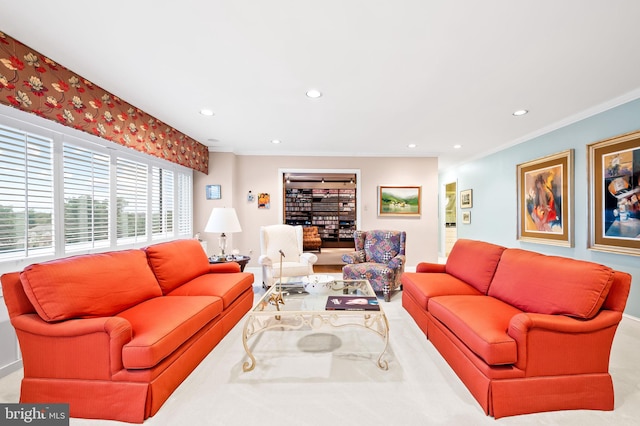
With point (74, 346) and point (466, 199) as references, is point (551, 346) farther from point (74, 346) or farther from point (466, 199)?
point (466, 199)

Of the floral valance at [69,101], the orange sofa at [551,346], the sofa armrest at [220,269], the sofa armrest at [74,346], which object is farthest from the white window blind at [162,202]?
the orange sofa at [551,346]

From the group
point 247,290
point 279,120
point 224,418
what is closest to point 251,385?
point 224,418

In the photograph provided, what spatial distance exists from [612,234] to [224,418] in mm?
4174

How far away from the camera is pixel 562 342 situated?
157 cm

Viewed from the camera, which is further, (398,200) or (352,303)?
(398,200)

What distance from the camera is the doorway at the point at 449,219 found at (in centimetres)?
717

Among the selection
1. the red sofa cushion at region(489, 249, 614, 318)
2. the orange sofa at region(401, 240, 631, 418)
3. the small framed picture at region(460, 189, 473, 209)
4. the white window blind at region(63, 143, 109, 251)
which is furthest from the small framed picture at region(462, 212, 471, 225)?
the white window blind at region(63, 143, 109, 251)

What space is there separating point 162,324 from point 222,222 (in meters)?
1.88

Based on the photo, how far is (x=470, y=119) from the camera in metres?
3.38

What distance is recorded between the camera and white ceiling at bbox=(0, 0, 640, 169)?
63.0 inches

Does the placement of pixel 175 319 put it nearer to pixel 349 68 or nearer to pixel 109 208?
pixel 109 208

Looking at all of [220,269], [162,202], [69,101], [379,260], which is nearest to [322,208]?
[379,260]

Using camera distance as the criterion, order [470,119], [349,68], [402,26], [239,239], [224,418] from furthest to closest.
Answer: [239,239]
[470,119]
[349,68]
[402,26]
[224,418]

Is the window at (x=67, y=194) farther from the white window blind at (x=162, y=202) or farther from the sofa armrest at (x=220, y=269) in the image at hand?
the sofa armrest at (x=220, y=269)
